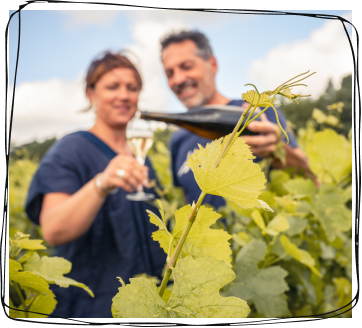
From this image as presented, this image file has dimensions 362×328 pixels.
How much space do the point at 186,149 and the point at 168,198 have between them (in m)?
0.42

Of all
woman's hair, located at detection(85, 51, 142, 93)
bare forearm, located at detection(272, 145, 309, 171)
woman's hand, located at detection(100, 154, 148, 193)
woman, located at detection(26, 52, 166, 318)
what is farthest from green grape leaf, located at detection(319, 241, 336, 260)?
woman's hair, located at detection(85, 51, 142, 93)

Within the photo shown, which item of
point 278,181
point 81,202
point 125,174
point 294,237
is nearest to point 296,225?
point 294,237

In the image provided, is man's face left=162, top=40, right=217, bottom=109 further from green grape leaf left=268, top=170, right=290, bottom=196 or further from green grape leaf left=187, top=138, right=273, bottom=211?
green grape leaf left=187, top=138, right=273, bottom=211

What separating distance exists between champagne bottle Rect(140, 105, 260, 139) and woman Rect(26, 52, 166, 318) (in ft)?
1.18

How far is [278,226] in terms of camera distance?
0.43m

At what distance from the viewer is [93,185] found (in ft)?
3.95

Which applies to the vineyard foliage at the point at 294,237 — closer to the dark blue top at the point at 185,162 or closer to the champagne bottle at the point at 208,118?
the champagne bottle at the point at 208,118

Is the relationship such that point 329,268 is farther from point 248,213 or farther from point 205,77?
point 205,77

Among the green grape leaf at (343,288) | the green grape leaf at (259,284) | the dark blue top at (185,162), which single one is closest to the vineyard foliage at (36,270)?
the green grape leaf at (259,284)

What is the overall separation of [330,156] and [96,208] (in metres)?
0.96

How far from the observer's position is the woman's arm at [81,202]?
1.11 m

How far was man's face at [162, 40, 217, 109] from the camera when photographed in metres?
1.48

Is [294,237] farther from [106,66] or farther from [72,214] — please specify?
[106,66]
